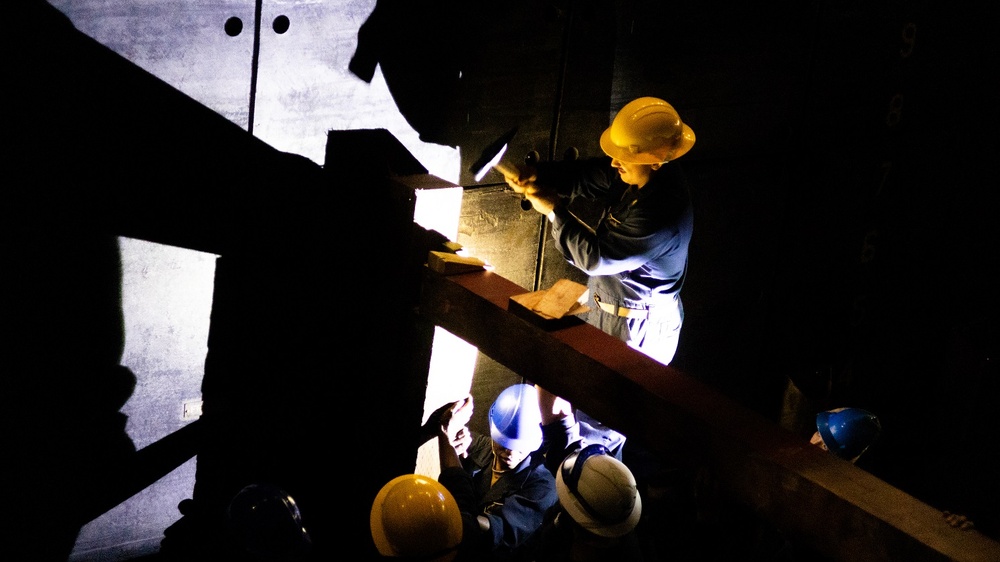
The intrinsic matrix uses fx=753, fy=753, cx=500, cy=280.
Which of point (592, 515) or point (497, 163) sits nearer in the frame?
point (592, 515)

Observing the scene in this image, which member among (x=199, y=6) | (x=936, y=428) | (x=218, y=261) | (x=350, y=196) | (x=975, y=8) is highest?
(x=975, y=8)

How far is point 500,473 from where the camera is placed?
4.56m

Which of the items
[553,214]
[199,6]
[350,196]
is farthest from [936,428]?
[199,6]

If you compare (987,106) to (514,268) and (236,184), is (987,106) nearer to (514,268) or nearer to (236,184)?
(514,268)

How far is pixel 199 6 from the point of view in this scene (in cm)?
384

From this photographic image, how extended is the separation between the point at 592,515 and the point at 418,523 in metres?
0.83

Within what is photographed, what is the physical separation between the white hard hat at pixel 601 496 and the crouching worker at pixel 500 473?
0.43 metres

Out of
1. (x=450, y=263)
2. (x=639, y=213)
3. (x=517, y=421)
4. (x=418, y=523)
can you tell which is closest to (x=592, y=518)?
(x=418, y=523)

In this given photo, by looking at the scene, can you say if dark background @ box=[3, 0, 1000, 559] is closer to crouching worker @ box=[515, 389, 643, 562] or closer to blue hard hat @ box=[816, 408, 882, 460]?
crouching worker @ box=[515, 389, 643, 562]

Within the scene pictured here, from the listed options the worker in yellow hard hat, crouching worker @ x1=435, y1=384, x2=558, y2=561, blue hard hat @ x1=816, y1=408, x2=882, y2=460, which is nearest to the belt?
the worker in yellow hard hat

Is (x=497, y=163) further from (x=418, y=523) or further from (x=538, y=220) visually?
(x=418, y=523)

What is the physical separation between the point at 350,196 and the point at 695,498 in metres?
2.59

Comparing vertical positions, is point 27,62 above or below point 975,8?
below

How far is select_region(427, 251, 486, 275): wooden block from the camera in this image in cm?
409
